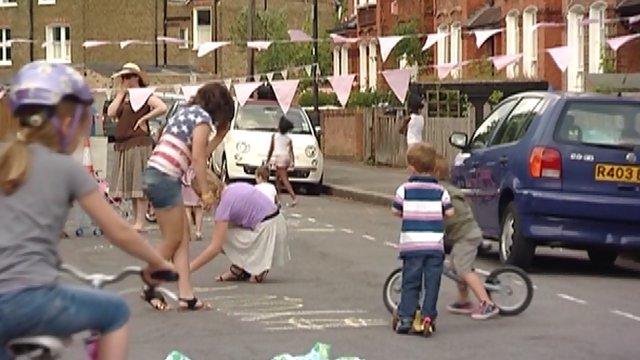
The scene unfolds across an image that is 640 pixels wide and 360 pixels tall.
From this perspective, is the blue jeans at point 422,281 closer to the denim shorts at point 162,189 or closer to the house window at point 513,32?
the denim shorts at point 162,189

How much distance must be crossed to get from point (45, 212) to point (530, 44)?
3017 cm

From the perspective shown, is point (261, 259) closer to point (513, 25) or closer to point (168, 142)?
point (168, 142)

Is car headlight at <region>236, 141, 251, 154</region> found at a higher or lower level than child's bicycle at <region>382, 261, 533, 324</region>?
higher

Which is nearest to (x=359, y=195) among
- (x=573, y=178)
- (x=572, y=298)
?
(x=573, y=178)

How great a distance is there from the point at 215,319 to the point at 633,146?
187 inches

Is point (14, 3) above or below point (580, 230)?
above

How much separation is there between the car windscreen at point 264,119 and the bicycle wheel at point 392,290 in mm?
16086

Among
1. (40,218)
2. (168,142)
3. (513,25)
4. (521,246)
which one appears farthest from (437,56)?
(40,218)

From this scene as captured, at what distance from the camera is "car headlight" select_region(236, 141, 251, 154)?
2630 cm

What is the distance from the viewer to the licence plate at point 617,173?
1342 centimetres

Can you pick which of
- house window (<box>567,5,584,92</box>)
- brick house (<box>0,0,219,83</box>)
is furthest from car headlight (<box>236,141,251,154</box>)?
brick house (<box>0,0,219,83</box>)

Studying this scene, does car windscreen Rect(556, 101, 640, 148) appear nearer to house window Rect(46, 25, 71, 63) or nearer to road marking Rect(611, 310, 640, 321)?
road marking Rect(611, 310, 640, 321)

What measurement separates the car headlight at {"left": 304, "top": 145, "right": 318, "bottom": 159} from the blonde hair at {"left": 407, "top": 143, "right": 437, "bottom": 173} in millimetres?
16815

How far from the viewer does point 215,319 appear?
1076cm
